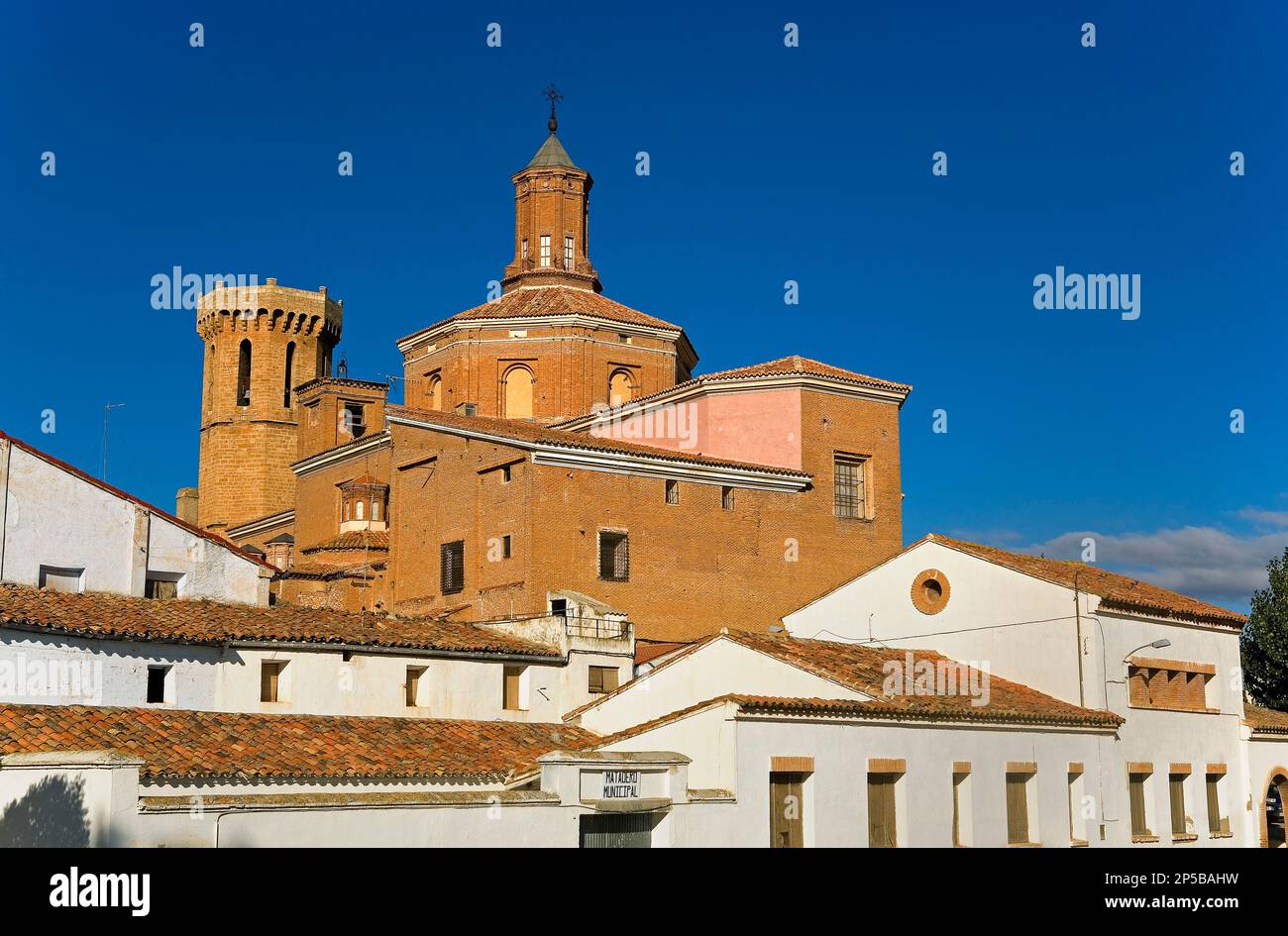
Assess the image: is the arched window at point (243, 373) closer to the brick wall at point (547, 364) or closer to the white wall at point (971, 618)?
the brick wall at point (547, 364)

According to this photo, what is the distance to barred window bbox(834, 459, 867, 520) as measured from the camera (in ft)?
120

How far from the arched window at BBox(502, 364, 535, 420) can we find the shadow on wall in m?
28.8

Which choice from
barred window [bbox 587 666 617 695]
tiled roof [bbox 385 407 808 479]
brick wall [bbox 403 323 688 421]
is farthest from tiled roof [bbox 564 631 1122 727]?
brick wall [bbox 403 323 688 421]

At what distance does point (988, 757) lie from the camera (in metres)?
23.2

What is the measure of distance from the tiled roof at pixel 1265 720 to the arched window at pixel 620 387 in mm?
19905

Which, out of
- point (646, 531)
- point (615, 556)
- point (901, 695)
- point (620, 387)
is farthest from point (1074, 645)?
point (620, 387)

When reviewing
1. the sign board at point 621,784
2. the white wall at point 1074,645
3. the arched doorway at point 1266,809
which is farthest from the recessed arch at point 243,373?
the sign board at point 621,784

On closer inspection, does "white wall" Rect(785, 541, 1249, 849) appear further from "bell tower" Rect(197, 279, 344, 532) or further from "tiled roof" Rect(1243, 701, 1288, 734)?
"bell tower" Rect(197, 279, 344, 532)

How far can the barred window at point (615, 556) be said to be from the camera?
104 feet

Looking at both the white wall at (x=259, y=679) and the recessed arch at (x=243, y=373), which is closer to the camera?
the white wall at (x=259, y=679)

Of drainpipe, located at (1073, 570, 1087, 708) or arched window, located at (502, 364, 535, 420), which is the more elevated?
arched window, located at (502, 364, 535, 420)

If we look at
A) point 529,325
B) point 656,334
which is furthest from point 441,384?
point 656,334

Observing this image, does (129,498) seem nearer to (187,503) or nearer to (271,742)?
(271,742)
